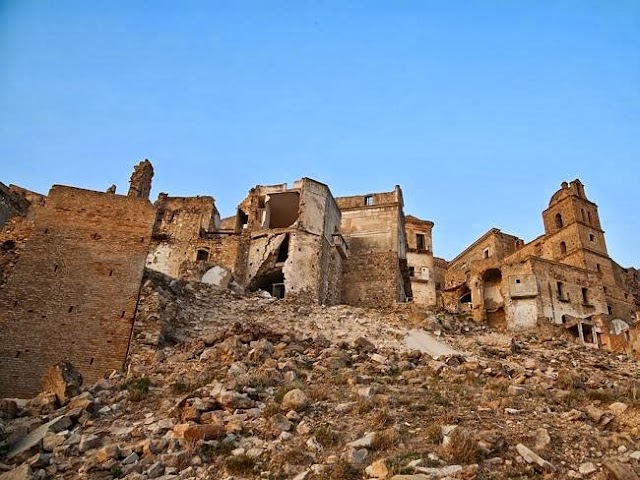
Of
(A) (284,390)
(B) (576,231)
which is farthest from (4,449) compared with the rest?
(B) (576,231)

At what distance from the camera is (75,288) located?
1380 cm

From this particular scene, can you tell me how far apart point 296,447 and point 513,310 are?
27.9 metres

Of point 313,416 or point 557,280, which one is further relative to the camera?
point 557,280

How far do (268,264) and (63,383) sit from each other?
456 inches

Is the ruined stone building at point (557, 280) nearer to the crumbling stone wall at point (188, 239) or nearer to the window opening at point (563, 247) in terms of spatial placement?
the window opening at point (563, 247)

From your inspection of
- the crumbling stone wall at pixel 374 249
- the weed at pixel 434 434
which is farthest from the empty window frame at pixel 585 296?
the weed at pixel 434 434

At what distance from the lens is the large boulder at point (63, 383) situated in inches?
372

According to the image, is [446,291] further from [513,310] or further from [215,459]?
[215,459]

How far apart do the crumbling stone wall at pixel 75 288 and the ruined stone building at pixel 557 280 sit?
21.0 m

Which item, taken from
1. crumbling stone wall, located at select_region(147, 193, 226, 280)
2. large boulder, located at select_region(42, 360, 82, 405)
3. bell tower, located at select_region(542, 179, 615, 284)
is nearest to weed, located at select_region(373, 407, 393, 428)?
large boulder, located at select_region(42, 360, 82, 405)

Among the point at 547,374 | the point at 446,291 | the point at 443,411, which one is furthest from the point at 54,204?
the point at 446,291

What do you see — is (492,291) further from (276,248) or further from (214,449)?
(214,449)

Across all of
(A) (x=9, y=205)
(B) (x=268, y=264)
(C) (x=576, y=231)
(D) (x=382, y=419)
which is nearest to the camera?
(D) (x=382, y=419)

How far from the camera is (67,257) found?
14305mm
